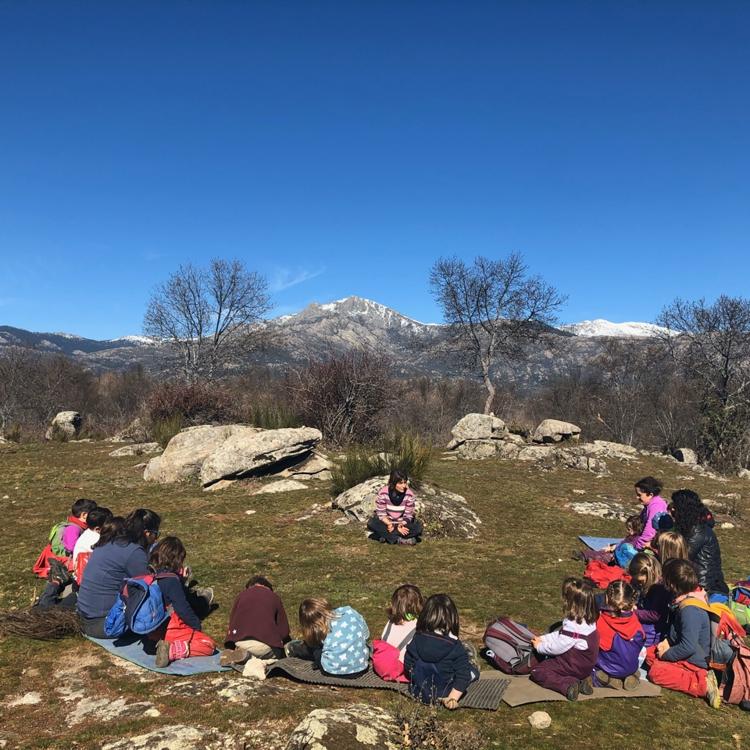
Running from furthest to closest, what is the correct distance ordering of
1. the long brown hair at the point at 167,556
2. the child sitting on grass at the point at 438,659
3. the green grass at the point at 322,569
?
the long brown hair at the point at 167,556
the child sitting on grass at the point at 438,659
the green grass at the point at 322,569

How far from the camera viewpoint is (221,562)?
735cm

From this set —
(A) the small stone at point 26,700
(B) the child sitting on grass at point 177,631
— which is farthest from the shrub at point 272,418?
(A) the small stone at point 26,700

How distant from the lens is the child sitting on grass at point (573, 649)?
4.08m

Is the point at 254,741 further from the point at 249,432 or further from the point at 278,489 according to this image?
the point at 249,432

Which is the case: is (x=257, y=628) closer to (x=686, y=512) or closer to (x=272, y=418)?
(x=686, y=512)

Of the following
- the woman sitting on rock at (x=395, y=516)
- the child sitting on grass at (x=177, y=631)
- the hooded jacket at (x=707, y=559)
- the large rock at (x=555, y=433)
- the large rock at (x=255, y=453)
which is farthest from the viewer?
the large rock at (x=555, y=433)

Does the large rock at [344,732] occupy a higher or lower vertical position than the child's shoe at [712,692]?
higher

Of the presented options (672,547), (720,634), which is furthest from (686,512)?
(720,634)

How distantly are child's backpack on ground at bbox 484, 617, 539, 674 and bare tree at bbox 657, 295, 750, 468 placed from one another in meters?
21.0

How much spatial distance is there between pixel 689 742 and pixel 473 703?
1.47 meters

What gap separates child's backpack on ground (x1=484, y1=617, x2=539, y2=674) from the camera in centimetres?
442

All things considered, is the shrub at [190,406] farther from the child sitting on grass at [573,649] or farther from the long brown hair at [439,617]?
the child sitting on grass at [573,649]

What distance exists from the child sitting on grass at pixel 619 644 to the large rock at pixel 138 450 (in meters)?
14.2

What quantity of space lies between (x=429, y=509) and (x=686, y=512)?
13.7 feet
